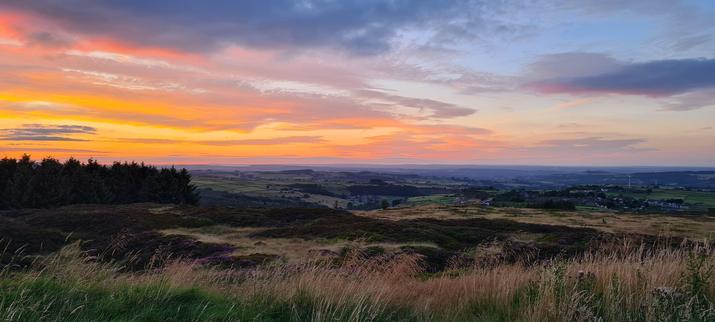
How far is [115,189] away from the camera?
5844 cm

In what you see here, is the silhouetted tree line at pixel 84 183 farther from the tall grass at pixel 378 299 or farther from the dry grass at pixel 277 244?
the tall grass at pixel 378 299

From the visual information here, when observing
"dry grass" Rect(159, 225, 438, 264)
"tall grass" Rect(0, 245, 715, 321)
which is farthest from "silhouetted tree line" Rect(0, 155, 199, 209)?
"tall grass" Rect(0, 245, 715, 321)

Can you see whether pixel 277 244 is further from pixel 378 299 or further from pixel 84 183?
pixel 84 183

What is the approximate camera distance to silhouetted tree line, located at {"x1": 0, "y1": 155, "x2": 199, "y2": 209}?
46.9 metres

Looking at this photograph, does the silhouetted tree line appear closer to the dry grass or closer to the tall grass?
the dry grass

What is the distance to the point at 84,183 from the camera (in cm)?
5172

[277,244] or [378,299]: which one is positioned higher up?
[378,299]

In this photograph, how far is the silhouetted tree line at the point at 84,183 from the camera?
46.9 metres

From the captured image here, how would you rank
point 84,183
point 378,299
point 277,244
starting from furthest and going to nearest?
point 84,183 < point 277,244 < point 378,299

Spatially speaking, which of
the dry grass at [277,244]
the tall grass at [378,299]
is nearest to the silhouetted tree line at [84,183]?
the dry grass at [277,244]

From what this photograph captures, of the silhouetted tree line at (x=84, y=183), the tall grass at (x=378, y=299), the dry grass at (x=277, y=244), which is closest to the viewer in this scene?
the tall grass at (x=378, y=299)

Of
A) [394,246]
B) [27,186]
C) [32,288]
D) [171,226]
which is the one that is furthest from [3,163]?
[32,288]

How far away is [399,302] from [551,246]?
2063 centimetres

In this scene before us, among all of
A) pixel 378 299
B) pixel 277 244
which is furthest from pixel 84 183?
pixel 378 299
